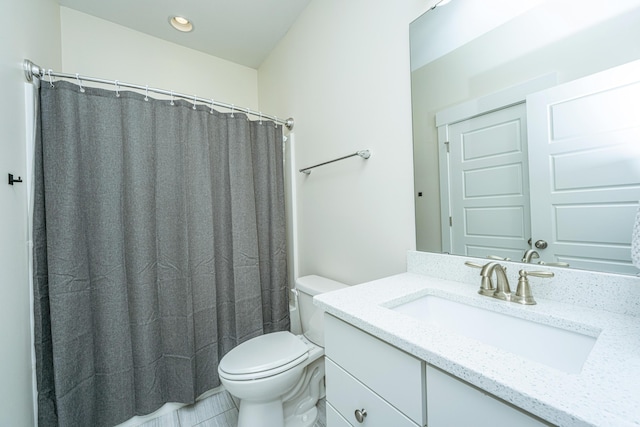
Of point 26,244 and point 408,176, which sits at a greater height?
point 408,176

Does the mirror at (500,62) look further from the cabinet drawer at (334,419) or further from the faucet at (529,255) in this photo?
the cabinet drawer at (334,419)

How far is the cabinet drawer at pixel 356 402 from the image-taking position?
0.60 m

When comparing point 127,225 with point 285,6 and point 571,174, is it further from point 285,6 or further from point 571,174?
point 571,174

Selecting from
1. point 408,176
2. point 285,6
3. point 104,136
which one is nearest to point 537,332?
point 408,176

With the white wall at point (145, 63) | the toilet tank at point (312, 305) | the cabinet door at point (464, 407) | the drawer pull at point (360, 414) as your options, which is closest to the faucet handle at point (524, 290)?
the cabinet door at point (464, 407)

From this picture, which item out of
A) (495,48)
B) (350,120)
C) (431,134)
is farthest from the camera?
(350,120)

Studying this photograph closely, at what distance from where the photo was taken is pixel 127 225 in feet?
4.30

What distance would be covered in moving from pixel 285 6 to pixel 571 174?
186 cm

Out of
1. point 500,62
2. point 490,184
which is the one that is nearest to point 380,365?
point 490,184

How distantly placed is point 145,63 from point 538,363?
2632 millimetres

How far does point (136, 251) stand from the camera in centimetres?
129

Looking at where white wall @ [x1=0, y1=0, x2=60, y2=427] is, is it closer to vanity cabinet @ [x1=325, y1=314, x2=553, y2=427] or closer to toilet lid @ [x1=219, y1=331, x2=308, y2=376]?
toilet lid @ [x1=219, y1=331, x2=308, y2=376]

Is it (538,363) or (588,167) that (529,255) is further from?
(538,363)

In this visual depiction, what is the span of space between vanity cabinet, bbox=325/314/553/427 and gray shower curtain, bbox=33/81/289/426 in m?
0.98
